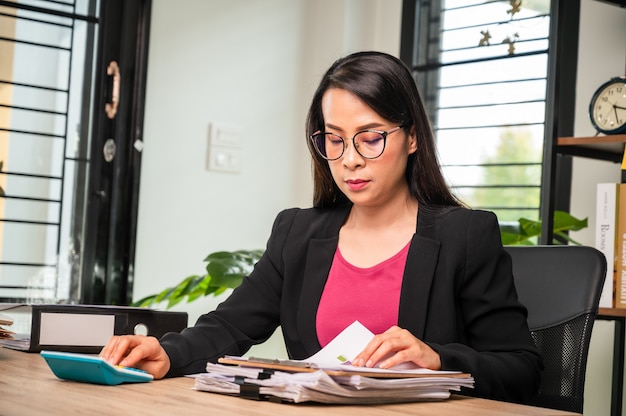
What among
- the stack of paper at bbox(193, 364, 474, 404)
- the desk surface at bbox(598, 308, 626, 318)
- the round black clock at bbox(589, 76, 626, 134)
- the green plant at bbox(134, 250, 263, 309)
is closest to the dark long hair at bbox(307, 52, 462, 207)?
the stack of paper at bbox(193, 364, 474, 404)

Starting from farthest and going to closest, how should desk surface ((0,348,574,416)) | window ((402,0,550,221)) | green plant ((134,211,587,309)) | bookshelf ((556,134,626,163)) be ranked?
window ((402,0,550,221)) → green plant ((134,211,587,309)) → bookshelf ((556,134,626,163)) → desk surface ((0,348,574,416))

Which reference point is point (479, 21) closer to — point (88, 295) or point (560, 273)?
point (88, 295)

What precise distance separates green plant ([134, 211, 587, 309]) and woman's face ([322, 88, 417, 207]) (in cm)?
120

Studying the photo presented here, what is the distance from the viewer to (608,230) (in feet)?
8.17

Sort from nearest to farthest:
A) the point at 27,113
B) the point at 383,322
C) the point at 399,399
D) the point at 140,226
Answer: the point at 399,399
the point at 383,322
the point at 27,113
the point at 140,226

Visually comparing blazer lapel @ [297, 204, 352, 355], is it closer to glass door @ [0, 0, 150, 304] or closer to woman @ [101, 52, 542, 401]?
woman @ [101, 52, 542, 401]

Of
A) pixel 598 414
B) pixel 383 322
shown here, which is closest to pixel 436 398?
pixel 383 322

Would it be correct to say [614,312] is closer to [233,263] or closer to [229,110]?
[233,263]

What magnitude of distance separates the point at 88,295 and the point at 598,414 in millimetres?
1864

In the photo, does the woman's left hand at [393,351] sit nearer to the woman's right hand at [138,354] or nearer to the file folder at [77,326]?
the woman's right hand at [138,354]

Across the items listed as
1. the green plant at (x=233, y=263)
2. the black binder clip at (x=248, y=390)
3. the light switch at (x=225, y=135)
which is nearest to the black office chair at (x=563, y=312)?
the black binder clip at (x=248, y=390)

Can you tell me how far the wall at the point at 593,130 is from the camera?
2.89m

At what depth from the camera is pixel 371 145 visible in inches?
63.2

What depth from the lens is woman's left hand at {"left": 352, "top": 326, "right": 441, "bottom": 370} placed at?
120 cm
